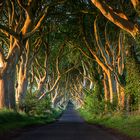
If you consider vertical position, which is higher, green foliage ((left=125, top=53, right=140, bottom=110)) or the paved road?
green foliage ((left=125, top=53, right=140, bottom=110))

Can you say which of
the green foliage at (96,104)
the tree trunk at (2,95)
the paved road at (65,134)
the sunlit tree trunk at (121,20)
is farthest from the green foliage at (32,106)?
the sunlit tree trunk at (121,20)

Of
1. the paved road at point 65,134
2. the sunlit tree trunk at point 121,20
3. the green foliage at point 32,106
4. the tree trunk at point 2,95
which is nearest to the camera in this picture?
the sunlit tree trunk at point 121,20

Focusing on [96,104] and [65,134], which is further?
[96,104]

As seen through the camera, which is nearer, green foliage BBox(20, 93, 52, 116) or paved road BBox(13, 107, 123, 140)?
paved road BBox(13, 107, 123, 140)

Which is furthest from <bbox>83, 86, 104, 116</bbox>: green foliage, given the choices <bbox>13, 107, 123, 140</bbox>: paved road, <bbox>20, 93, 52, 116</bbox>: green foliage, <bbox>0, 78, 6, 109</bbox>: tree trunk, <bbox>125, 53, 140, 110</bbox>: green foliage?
<bbox>13, 107, 123, 140</bbox>: paved road

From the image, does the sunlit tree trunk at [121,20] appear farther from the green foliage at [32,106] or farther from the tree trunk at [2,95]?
the green foliage at [32,106]

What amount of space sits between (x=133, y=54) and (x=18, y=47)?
8174mm

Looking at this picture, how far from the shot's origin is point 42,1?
29547mm

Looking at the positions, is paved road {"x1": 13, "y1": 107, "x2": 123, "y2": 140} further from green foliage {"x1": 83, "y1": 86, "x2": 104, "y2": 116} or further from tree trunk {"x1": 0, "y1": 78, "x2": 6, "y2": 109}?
green foliage {"x1": 83, "y1": 86, "x2": 104, "y2": 116}

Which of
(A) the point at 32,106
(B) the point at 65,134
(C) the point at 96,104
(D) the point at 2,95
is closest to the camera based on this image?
(B) the point at 65,134

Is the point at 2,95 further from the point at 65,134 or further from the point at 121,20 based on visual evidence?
the point at 121,20

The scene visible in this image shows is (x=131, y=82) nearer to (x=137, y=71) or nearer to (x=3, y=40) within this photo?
(x=137, y=71)

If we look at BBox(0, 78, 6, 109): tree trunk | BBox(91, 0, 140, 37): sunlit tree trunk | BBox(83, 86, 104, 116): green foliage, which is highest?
BBox(91, 0, 140, 37): sunlit tree trunk

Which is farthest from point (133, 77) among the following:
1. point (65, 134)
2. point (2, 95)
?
point (2, 95)
